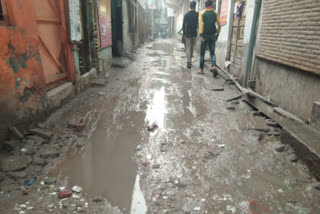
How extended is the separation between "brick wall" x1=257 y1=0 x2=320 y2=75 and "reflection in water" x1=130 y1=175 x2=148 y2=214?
254 cm

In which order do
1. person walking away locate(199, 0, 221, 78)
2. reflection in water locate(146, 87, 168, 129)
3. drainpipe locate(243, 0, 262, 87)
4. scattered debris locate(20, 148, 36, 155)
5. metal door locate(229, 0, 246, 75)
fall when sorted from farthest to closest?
person walking away locate(199, 0, 221, 78)
metal door locate(229, 0, 246, 75)
drainpipe locate(243, 0, 262, 87)
reflection in water locate(146, 87, 168, 129)
scattered debris locate(20, 148, 36, 155)

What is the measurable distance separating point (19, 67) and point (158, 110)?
2136mm

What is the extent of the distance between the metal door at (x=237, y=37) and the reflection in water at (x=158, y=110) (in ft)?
8.08

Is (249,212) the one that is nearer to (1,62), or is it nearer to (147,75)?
(1,62)

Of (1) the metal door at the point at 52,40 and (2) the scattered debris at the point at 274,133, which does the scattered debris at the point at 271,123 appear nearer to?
(2) the scattered debris at the point at 274,133

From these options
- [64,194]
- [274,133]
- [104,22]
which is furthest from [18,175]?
[104,22]

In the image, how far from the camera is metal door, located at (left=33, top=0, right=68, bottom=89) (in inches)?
137

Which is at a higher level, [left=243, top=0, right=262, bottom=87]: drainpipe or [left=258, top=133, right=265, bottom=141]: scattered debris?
[left=243, top=0, right=262, bottom=87]: drainpipe

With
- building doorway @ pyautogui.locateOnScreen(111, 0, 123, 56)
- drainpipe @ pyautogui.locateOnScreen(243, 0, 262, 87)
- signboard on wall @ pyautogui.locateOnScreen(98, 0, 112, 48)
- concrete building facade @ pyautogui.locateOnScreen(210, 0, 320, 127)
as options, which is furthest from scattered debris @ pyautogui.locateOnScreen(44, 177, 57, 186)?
building doorway @ pyautogui.locateOnScreen(111, 0, 123, 56)

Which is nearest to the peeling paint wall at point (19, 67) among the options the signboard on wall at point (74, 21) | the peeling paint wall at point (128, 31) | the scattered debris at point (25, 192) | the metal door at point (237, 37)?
the scattered debris at point (25, 192)

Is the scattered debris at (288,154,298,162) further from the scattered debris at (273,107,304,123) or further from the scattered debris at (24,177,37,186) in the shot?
the scattered debris at (24,177,37,186)

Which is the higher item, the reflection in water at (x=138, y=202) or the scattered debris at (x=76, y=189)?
the scattered debris at (x=76, y=189)

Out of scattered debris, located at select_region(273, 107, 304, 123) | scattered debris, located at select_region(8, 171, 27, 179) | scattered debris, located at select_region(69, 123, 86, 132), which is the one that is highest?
scattered debris, located at select_region(273, 107, 304, 123)

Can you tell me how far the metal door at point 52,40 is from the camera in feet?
11.4
